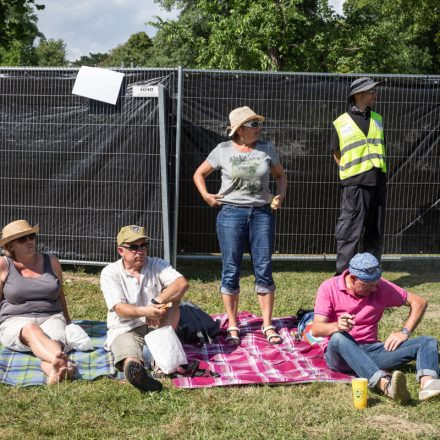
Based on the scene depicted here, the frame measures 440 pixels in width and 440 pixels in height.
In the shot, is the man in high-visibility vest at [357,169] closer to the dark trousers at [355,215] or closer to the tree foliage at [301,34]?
the dark trousers at [355,215]

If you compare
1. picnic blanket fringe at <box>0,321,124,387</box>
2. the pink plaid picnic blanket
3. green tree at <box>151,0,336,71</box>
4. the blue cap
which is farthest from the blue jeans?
green tree at <box>151,0,336,71</box>

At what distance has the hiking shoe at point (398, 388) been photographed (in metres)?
4.28

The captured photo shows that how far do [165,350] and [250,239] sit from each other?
57.2 inches

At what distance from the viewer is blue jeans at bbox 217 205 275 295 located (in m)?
5.86

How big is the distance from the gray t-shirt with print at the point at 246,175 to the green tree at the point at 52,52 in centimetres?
4930

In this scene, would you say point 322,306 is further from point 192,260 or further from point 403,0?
point 403,0

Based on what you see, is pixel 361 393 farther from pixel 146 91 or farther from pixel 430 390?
pixel 146 91

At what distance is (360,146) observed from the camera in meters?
7.01

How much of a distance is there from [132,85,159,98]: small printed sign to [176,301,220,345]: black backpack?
2696mm

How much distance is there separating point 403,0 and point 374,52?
3.73 meters

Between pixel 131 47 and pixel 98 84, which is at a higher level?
pixel 131 47

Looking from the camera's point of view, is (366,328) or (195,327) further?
(195,327)

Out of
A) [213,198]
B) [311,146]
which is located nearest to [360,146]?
[311,146]

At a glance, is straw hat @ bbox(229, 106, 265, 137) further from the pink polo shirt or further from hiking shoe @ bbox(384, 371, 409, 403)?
hiking shoe @ bbox(384, 371, 409, 403)
